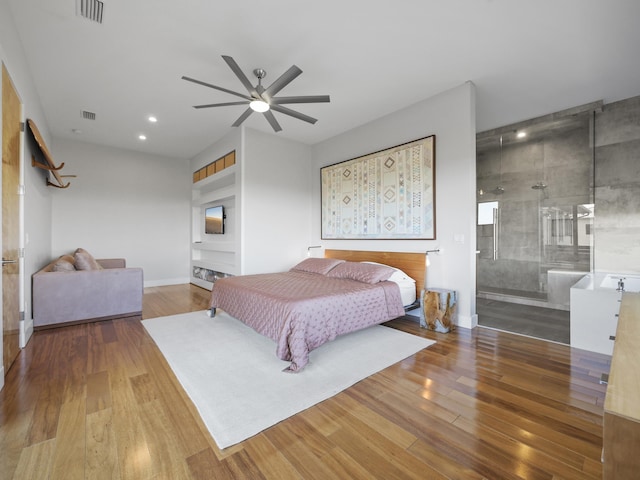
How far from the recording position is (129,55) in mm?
2938

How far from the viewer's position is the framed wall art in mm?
3834

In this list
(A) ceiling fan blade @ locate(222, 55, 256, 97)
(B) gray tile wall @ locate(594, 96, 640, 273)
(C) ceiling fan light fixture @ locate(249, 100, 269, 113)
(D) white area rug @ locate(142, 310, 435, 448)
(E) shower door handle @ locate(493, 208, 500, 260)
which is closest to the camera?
(D) white area rug @ locate(142, 310, 435, 448)

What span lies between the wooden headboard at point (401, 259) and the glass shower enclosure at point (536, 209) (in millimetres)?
2179

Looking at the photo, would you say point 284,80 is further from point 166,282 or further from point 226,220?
point 166,282

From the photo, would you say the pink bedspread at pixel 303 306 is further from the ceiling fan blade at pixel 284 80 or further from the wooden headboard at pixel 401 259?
the ceiling fan blade at pixel 284 80

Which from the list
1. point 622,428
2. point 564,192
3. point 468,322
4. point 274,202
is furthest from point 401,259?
point 622,428

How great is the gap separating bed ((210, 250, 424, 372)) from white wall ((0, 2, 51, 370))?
1851mm

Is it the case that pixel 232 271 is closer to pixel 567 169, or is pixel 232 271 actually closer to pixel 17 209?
pixel 17 209

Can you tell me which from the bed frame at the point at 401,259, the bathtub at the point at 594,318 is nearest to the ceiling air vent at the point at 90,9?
the bed frame at the point at 401,259

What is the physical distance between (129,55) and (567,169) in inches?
237

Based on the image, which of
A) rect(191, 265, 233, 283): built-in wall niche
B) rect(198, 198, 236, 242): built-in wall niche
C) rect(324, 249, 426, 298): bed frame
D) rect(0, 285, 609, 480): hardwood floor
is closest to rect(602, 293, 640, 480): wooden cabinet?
rect(0, 285, 609, 480): hardwood floor

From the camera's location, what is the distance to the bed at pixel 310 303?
7.91 ft

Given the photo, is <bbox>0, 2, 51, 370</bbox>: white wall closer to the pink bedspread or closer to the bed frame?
the pink bedspread

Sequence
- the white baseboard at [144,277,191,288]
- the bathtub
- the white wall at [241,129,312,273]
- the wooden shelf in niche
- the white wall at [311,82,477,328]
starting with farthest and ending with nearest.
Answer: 1. the white baseboard at [144,277,191,288]
2. the wooden shelf in niche
3. the white wall at [241,129,312,273]
4. the white wall at [311,82,477,328]
5. the bathtub
